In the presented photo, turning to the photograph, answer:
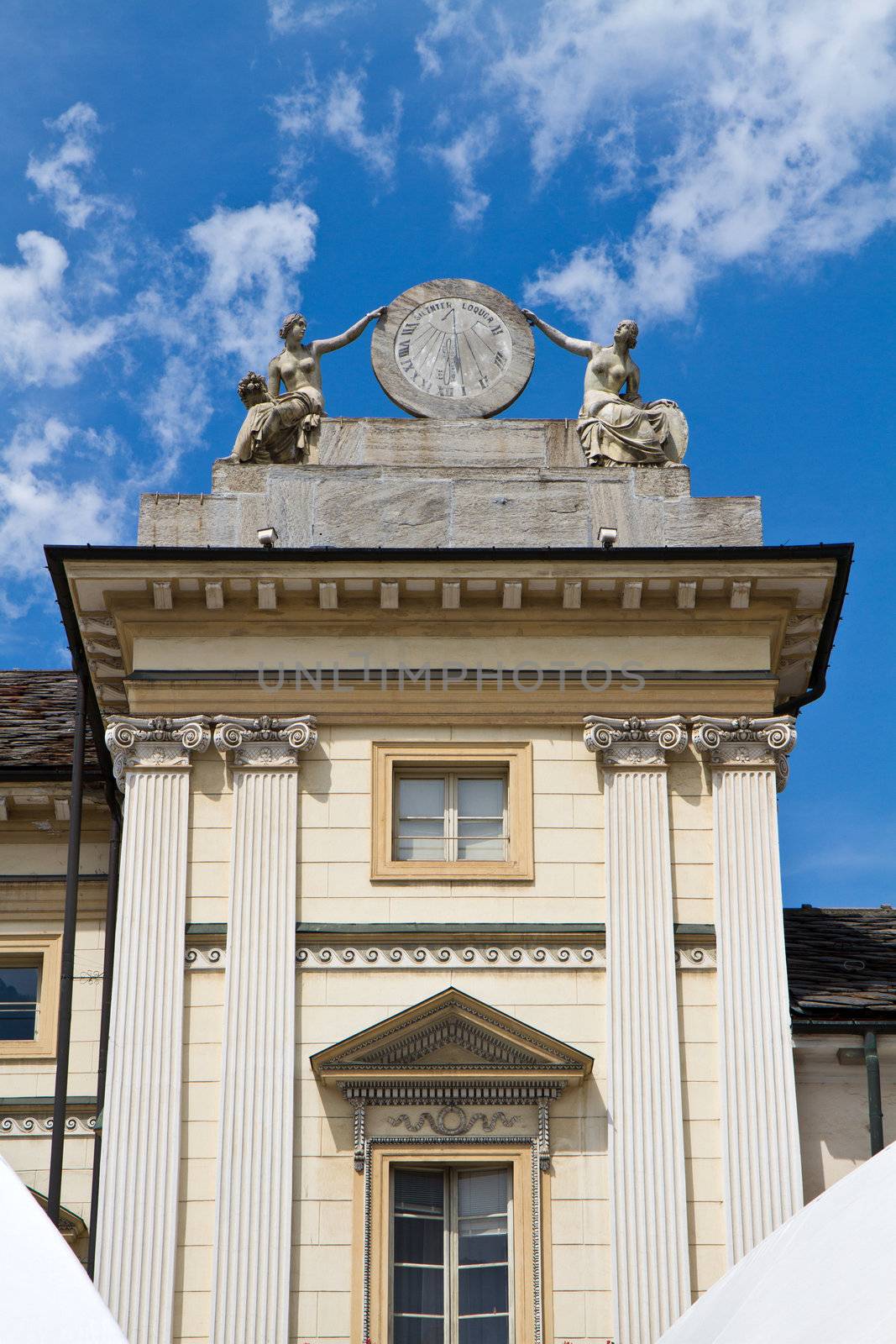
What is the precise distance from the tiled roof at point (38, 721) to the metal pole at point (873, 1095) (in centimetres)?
957

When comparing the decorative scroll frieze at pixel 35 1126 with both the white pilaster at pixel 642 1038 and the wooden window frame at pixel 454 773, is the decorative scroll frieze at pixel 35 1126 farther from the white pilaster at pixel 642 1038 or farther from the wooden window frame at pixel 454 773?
the white pilaster at pixel 642 1038

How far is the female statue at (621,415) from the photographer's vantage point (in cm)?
2411

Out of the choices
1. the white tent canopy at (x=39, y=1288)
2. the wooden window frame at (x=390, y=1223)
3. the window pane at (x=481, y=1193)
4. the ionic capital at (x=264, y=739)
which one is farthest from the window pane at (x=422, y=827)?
the white tent canopy at (x=39, y=1288)

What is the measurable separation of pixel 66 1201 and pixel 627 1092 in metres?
6.59

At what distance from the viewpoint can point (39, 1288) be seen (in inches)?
443

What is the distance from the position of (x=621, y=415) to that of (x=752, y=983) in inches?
269

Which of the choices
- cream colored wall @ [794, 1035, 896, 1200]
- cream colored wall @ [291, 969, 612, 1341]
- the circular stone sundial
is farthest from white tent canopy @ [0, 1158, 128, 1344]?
A: the circular stone sundial

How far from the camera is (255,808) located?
22.0 m

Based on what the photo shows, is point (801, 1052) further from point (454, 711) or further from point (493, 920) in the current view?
point (454, 711)

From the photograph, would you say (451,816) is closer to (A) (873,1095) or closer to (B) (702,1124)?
(B) (702,1124)

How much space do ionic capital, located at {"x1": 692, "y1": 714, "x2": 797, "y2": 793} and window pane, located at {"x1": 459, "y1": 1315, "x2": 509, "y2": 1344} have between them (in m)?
6.07

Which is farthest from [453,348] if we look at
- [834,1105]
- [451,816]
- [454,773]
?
[834,1105]

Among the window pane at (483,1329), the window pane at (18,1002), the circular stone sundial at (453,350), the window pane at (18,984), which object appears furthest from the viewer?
the circular stone sundial at (453,350)

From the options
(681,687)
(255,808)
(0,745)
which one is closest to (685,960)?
(681,687)
